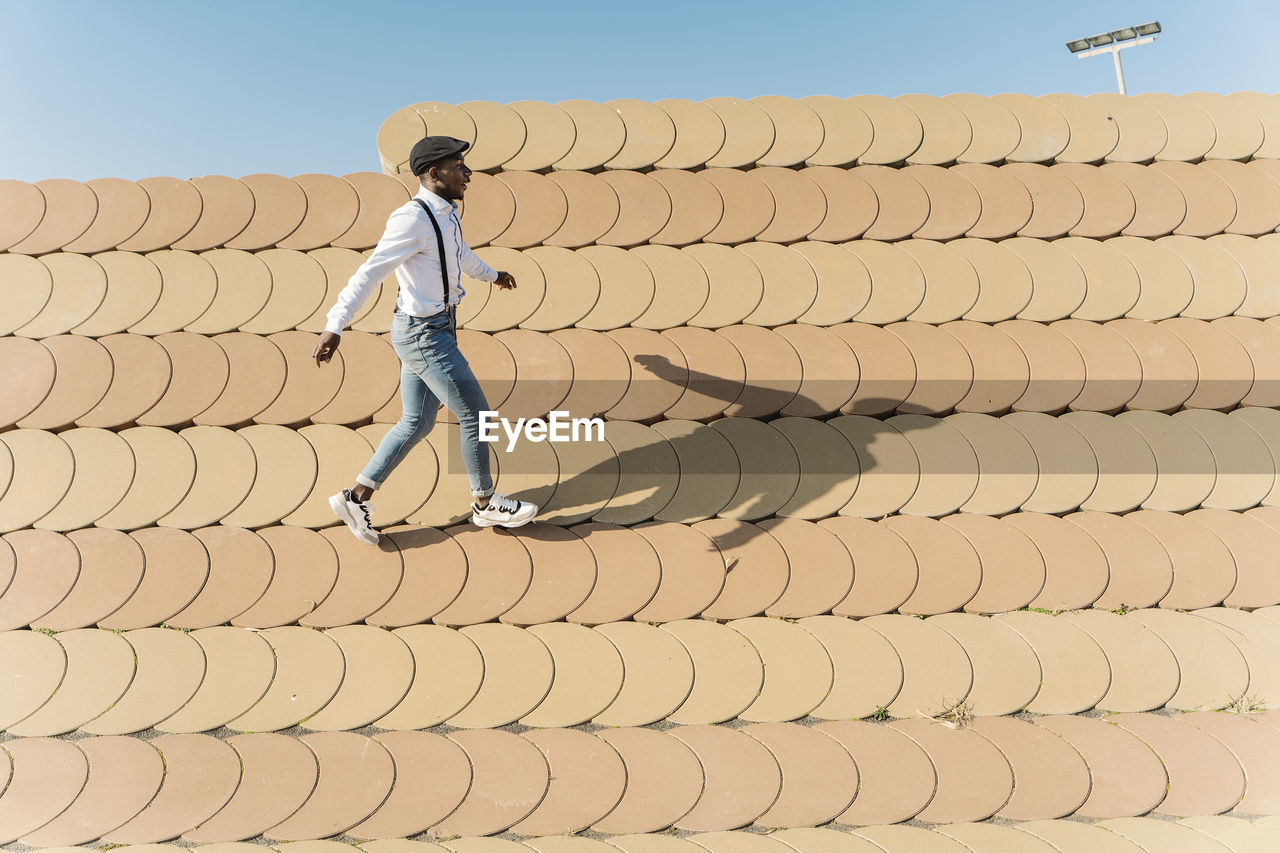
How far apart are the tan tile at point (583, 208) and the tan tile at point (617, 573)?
6.05ft

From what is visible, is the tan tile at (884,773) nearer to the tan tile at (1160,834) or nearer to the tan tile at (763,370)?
the tan tile at (1160,834)

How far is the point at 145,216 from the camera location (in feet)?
14.8

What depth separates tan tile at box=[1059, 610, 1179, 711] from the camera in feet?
10.5

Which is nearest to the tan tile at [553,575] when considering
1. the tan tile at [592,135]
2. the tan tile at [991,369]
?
the tan tile at [991,369]

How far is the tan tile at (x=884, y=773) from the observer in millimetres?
2865

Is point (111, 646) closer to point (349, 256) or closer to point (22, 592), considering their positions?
point (22, 592)

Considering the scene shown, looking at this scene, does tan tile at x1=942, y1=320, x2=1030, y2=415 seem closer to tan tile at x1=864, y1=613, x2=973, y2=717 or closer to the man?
tan tile at x1=864, y1=613, x2=973, y2=717

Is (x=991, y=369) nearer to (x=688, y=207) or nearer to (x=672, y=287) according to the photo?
(x=672, y=287)

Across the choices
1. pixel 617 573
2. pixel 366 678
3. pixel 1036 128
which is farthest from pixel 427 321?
pixel 1036 128

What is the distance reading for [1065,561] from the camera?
3.58 metres

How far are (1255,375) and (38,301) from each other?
690cm

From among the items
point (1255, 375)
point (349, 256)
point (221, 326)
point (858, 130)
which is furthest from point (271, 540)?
point (1255, 375)

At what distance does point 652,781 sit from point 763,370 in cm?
216

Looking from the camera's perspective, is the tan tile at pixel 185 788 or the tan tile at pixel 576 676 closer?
the tan tile at pixel 185 788
